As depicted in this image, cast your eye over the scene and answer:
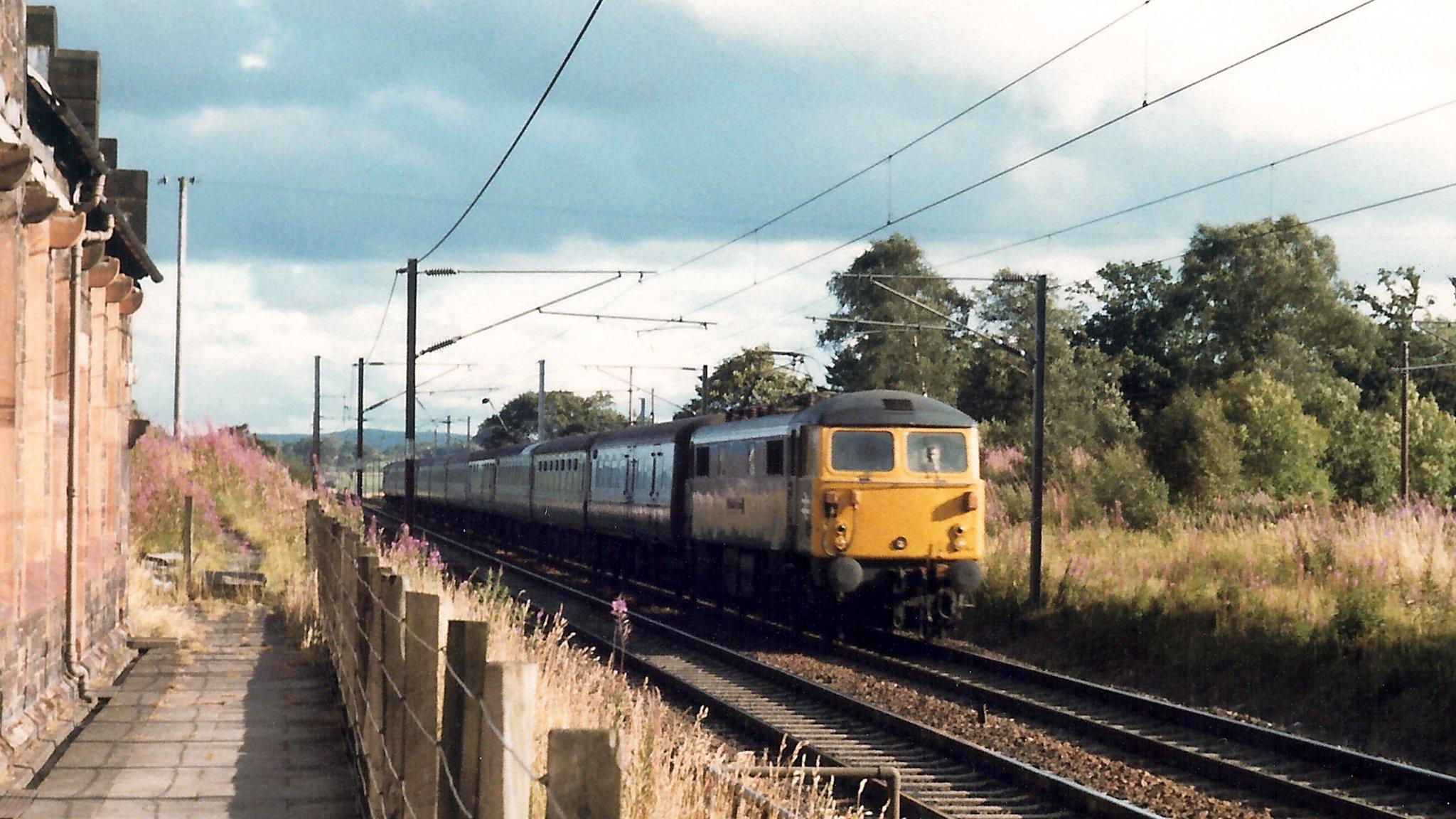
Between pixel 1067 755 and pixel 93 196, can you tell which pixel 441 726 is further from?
pixel 93 196

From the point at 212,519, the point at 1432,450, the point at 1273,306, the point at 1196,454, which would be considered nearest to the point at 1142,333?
the point at 1273,306

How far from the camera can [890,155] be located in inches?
772

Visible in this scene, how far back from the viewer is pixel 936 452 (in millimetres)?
19078

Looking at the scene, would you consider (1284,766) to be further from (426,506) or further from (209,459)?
(426,506)

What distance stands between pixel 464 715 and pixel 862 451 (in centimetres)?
1420

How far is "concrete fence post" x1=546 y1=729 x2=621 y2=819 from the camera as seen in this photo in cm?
310

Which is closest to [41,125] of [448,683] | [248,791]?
[248,791]

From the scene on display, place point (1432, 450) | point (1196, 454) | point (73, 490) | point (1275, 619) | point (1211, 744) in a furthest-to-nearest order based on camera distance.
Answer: point (1432, 450)
point (1196, 454)
point (1275, 619)
point (1211, 744)
point (73, 490)

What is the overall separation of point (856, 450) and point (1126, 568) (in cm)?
364

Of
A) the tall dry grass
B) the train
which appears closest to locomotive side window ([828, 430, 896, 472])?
the train

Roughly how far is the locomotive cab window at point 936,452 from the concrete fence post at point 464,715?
14146 mm

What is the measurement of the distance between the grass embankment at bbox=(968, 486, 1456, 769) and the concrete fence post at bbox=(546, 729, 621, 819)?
35.0 feet

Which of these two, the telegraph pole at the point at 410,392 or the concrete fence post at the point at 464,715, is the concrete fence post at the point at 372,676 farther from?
the telegraph pole at the point at 410,392

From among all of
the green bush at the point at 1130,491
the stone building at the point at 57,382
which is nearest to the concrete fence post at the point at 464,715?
the stone building at the point at 57,382
